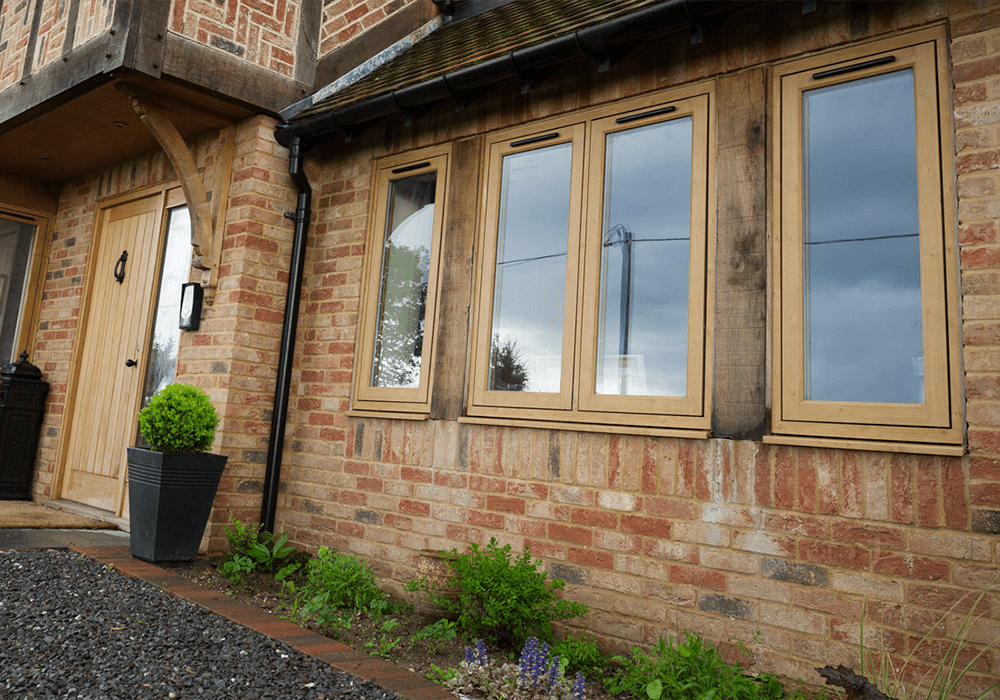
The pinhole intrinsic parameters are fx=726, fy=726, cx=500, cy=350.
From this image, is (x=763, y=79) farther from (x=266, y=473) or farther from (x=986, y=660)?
(x=266, y=473)

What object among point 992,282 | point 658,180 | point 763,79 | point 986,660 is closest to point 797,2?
point 763,79

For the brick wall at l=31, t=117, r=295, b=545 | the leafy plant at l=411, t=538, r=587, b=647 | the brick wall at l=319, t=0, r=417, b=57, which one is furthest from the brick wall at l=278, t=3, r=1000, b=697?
the brick wall at l=319, t=0, r=417, b=57

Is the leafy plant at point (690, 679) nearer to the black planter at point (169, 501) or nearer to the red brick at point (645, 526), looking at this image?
the red brick at point (645, 526)

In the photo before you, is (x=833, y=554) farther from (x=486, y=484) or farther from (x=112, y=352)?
(x=112, y=352)

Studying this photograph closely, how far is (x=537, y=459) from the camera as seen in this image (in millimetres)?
3934

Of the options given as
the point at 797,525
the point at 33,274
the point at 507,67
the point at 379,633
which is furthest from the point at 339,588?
the point at 33,274

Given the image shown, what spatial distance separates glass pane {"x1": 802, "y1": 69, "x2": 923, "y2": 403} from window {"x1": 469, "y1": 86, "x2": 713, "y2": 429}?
0.51 meters

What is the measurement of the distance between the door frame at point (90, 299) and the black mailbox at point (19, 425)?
45 cm

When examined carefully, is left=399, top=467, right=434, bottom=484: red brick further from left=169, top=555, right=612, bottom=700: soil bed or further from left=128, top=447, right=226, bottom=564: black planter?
left=128, top=447, right=226, bottom=564: black planter

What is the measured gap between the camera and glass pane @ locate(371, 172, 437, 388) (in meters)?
4.77

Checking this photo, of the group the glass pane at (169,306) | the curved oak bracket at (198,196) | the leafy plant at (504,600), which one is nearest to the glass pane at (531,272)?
the leafy plant at (504,600)

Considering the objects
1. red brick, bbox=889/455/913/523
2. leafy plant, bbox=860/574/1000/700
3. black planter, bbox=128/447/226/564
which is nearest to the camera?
leafy plant, bbox=860/574/1000/700

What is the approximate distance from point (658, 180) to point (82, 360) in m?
5.78

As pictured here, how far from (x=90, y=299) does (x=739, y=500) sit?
21.0 ft
